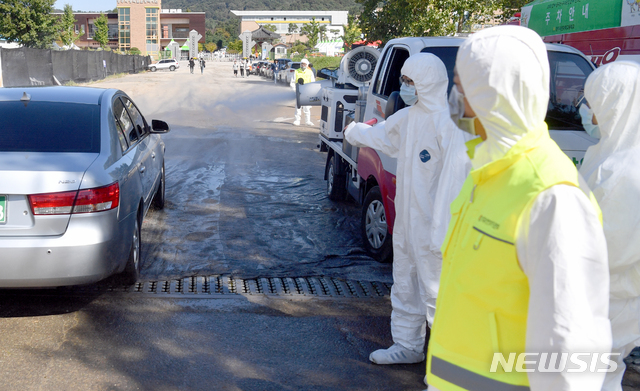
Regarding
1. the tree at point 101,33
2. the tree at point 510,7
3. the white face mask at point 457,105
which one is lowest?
the white face mask at point 457,105

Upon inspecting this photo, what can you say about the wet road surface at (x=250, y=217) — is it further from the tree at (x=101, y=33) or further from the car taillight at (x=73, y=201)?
the tree at (x=101, y=33)

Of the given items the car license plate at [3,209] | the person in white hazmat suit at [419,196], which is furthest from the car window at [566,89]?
the car license plate at [3,209]

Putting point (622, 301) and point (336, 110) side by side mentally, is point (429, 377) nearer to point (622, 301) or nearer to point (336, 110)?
point (622, 301)

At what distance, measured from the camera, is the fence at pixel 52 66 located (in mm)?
24422

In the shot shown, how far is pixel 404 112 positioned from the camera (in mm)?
3904

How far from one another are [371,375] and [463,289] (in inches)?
91.8

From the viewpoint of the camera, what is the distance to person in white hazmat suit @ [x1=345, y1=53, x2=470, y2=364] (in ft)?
12.1

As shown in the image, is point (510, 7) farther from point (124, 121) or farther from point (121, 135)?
point (121, 135)

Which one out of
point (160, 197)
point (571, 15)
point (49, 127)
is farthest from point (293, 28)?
point (49, 127)

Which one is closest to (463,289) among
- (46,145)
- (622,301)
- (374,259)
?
(622,301)

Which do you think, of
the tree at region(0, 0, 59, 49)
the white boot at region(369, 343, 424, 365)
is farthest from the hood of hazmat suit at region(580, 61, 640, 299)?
the tree at region(0, 0, 59, 49)

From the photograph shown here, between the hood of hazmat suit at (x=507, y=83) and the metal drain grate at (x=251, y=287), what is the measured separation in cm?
374

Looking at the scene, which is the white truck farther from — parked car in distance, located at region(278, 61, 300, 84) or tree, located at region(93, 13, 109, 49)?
tree, located at region(93, 13, 109, 49)

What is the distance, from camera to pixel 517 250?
59.0 inches
